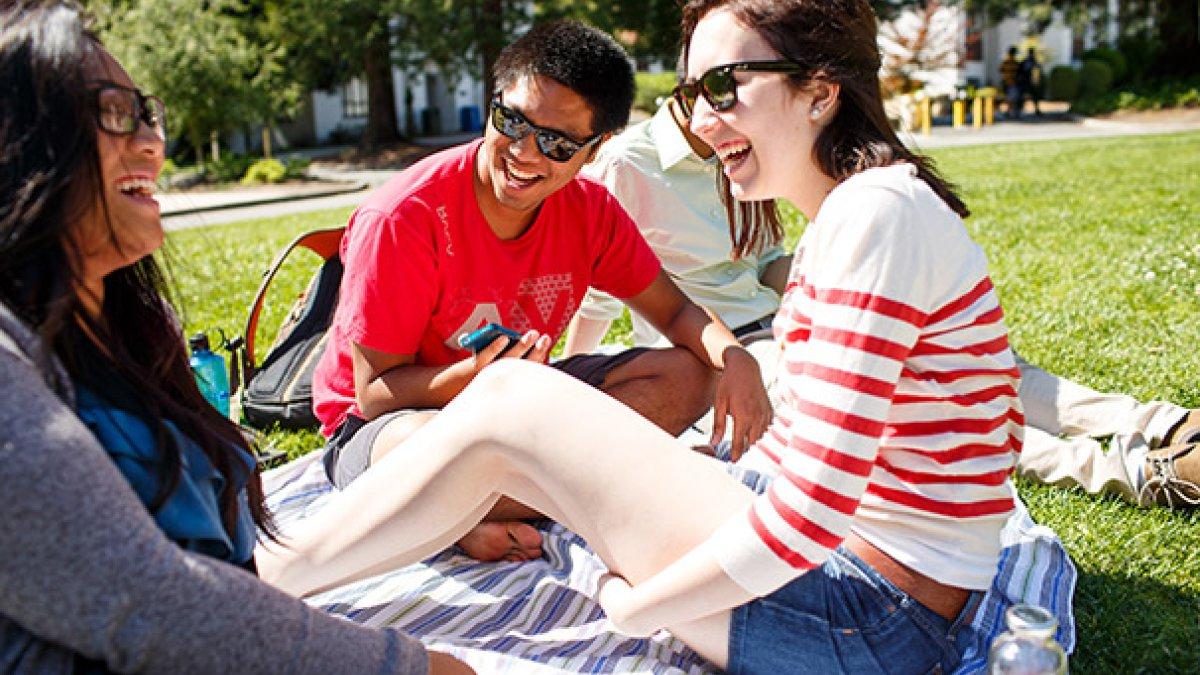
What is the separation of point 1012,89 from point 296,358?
29578mm

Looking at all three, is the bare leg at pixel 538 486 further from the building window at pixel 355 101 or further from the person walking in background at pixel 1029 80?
the building window at pixel 355 101

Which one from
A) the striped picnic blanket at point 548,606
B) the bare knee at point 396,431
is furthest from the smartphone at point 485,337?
the striped picnic blanket at point 548,606

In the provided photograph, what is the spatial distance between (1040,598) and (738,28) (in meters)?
1.51

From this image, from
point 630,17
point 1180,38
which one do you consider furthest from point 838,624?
point 1180,38

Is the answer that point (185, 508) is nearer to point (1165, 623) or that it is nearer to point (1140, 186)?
point (1165, 623)

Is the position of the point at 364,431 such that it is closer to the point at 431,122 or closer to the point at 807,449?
the point at 807,449

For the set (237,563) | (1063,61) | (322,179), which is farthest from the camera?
(1063,61)

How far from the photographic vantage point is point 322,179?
21.7 metres

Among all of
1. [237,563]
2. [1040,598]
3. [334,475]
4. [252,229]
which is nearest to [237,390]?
[334,475]

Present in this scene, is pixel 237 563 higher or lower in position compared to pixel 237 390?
higher

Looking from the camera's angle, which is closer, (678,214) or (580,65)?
(580,65)

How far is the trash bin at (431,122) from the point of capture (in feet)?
122

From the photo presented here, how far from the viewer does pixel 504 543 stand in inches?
120

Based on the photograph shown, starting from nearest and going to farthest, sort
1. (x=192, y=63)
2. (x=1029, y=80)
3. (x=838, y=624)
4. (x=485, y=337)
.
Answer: (x=838, y=624), (x=485, y=337), (x=192, y=63), (x=1029, y=80)
